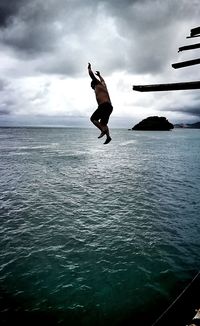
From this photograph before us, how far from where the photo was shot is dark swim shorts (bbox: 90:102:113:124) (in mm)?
4602

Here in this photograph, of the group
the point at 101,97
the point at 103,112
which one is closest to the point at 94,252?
the point at 103,112

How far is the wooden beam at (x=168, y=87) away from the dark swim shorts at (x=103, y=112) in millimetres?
696

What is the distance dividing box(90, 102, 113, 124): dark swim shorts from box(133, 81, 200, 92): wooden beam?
2.28 ft

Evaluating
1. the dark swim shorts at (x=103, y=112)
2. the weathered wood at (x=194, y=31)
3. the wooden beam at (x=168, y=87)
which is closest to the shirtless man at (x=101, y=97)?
the dark swim shorts at (x=103, y=112)

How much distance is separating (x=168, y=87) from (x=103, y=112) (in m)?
1.31

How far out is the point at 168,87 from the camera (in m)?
4.77

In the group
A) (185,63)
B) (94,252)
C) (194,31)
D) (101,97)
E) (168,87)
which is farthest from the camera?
(94,252)

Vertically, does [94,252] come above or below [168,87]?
below

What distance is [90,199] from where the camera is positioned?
19.4 meters

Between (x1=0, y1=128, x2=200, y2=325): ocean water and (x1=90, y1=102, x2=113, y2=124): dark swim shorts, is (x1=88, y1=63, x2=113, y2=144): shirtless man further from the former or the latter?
(x1=0, y1=128, x2=200, y2=325): ocean water

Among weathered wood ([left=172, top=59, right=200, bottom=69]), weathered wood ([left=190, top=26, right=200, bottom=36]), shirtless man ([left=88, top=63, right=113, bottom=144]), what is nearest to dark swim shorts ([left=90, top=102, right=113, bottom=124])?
shirtless man ([left=88, top=63, right=113, bottom=144])

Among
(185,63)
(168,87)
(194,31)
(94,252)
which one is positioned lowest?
(94,252)

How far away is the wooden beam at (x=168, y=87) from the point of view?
453 centimetres

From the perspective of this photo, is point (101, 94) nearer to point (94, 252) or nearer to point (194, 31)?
point (194, 31)
